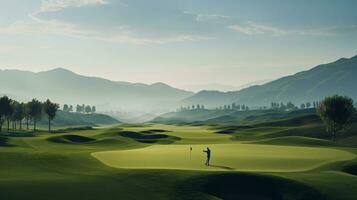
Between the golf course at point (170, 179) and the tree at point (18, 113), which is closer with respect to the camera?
the golf course at point (170, 179)

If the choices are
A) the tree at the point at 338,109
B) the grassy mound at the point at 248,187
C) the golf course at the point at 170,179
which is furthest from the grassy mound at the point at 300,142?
the grassy mound at the point at 248,187

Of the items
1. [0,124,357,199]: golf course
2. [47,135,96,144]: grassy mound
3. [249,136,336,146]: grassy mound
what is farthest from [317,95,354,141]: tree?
[0,124,357,199]: golf course

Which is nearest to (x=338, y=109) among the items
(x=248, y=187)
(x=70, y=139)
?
(x=70, y=139)

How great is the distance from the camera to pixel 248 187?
1574 inches

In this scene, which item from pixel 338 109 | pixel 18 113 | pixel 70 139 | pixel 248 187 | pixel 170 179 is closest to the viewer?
pixel 170 179

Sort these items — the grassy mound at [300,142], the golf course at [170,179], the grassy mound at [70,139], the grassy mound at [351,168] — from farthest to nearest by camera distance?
the grassy mound at [70,139] → the grassy mound at [300,142] → the grassy mound at [351,168] → the golf course at [170,179]

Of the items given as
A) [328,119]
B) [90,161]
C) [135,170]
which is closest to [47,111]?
[328,119]

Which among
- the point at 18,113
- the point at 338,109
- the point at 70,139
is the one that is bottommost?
the point at 70,139

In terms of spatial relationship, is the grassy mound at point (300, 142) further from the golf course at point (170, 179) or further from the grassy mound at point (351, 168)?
the golf course at point (170, 179)

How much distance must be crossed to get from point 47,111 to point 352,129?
115 meters

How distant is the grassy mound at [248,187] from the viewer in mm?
38250

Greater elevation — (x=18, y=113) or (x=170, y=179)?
(x=18, y=113)

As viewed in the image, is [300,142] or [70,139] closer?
[300,142]

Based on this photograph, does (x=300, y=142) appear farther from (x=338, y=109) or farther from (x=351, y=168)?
(x=351, y=168)
